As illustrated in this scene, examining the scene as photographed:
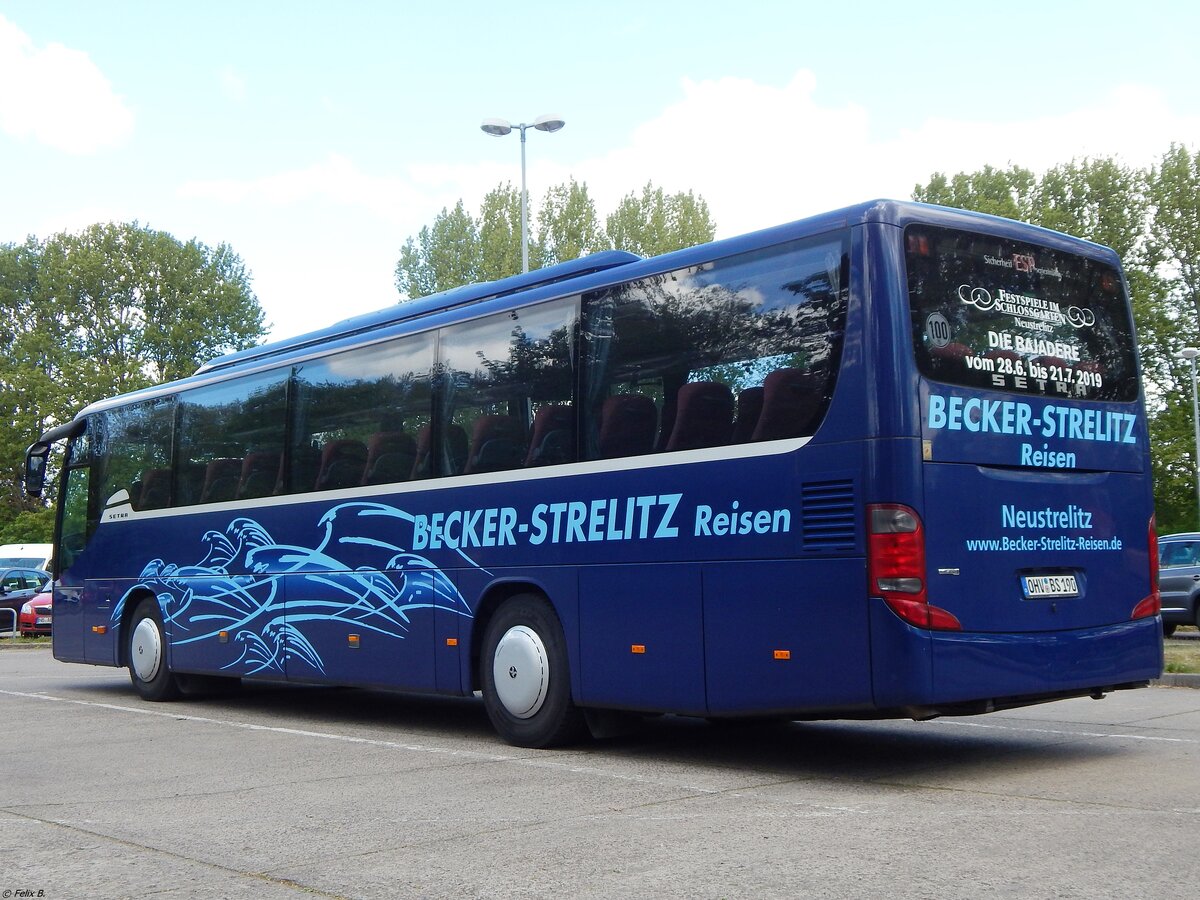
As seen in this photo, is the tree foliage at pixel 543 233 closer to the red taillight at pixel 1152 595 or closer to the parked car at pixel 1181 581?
the parked car at pixel 1181 581

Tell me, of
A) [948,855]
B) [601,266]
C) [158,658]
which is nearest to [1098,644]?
[948,855]

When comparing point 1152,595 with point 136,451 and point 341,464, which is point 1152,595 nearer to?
point 341,464

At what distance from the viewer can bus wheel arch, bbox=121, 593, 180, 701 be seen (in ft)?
50.0

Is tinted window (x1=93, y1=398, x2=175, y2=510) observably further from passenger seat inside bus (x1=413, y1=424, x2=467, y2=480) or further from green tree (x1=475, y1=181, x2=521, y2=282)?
green tree (x1=475, y1=181, x2=521, y2=282)

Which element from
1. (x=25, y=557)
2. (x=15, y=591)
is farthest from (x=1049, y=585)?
(x=25, y=557)

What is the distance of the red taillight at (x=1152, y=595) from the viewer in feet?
30.3

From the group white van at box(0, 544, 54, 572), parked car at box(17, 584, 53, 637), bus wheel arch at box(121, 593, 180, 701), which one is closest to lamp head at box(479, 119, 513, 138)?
parked car at box(17, 584, 53, 637)

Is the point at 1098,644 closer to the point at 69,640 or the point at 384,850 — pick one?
the point at 384,850

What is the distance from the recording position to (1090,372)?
9.28 metres

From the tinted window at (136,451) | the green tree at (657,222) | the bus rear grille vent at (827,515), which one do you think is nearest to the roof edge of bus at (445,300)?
the tinted window at (136,451)

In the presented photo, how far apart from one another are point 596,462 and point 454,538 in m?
1.76

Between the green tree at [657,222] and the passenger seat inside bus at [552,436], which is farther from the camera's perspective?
the green tree at [657,222]

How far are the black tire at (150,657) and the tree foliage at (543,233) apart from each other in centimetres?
4490

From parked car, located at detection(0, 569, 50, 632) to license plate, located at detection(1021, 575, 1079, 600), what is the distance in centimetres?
2974
